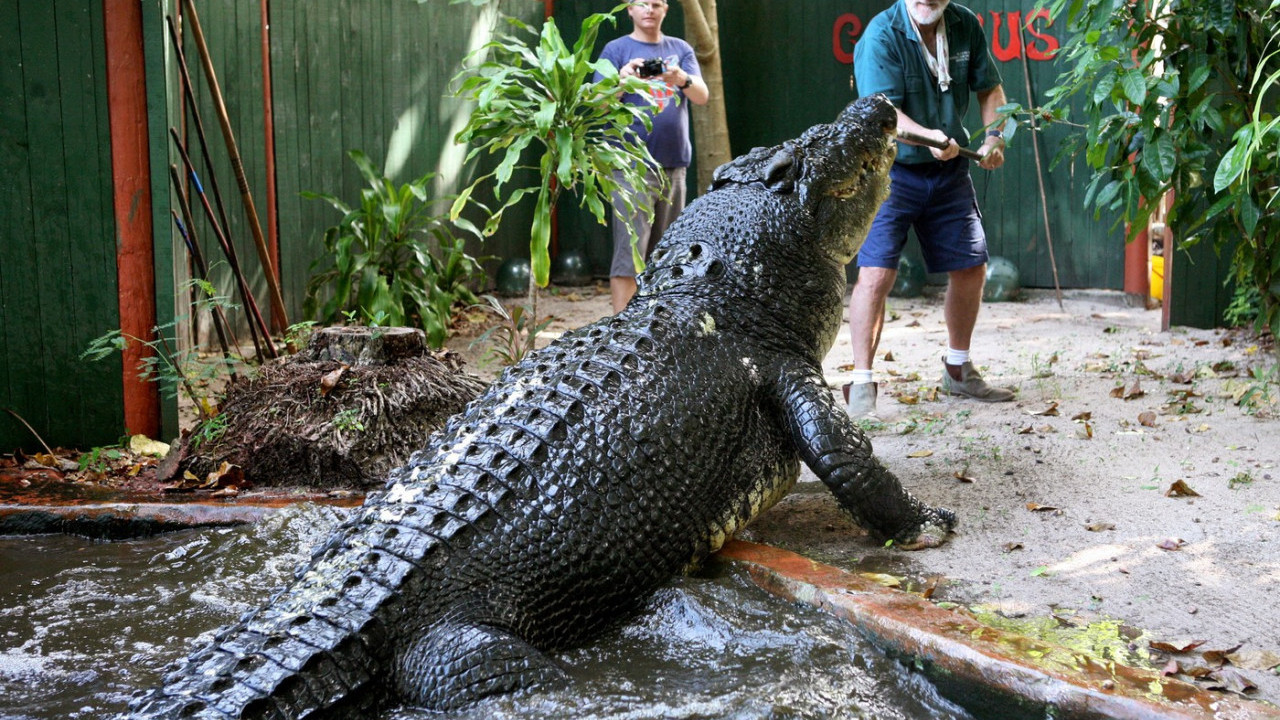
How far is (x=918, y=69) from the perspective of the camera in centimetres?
523

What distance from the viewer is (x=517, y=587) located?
257cm

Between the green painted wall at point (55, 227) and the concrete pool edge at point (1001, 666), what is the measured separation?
3523 mm

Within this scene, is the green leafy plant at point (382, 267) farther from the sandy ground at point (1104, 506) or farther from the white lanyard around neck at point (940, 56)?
the white lanyard around neck at point (940, 56)

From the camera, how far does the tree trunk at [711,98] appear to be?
335 inches

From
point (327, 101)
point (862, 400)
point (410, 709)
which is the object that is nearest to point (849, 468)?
point (410, 709)

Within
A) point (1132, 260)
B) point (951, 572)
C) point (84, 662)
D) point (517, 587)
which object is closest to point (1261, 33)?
point (951, 572)

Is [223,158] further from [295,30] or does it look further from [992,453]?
[992,453]

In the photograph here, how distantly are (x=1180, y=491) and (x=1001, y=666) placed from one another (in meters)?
1.69

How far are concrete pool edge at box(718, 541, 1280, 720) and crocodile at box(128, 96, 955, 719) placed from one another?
0.48 metres

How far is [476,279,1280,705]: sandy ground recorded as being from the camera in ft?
8.85

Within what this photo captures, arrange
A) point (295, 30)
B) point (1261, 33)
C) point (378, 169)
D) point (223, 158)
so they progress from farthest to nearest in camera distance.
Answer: point (378, 169) → point (295, 30) → point (223, 158) → point (1261, 33)

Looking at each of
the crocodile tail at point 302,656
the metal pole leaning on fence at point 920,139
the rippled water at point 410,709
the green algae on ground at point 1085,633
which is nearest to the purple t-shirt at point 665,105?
the metal pole leaning on fence at point 920,139

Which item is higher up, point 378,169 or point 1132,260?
point 378,169

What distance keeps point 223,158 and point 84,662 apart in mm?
5471
